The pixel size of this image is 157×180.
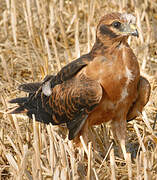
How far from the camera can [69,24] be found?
7.75 meters

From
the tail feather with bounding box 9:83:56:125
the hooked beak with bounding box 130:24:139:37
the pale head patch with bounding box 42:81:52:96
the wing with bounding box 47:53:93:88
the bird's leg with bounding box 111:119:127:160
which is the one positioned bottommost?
the bird's leg with bounding box 111:119:127:160

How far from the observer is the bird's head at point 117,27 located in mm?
4273

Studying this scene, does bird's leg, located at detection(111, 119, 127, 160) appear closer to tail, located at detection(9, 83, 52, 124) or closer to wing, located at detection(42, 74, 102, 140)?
wing, located at detection(42, 74, 102, 140)

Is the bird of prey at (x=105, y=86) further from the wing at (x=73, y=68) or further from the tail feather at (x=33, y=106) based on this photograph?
the tail feather at (x=33, y=106)

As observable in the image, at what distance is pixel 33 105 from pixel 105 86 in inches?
45.2

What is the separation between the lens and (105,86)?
4.34m

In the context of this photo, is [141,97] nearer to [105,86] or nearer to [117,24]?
[105,86]

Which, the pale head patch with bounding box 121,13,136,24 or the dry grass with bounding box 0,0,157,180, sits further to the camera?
the pale head patch with bounding box 121,13,136,24

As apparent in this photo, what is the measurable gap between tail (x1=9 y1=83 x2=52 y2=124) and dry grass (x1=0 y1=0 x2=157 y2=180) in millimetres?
124

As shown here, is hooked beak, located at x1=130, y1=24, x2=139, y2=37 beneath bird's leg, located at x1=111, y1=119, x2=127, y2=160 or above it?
above

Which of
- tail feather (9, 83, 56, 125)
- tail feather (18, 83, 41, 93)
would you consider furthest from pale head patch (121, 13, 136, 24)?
tail feather (18, 83, 41, 93)

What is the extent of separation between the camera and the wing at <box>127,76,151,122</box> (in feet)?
14.9

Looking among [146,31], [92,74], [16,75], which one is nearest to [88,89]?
[92,74]

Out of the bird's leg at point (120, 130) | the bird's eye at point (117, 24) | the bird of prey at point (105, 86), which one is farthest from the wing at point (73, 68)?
the bird's leg at point (120, 130)
